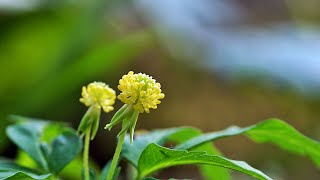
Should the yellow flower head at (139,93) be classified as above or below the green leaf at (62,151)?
above

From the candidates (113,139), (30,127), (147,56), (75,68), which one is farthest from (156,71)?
(30,127)

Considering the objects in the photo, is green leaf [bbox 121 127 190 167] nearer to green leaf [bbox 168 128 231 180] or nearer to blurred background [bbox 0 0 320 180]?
green leaf [bbox 168 128 231 180]

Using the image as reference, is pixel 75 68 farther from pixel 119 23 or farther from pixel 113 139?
pixel 119 23

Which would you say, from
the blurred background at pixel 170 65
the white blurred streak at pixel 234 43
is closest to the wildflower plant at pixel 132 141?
the blurred background at pixel 170 65

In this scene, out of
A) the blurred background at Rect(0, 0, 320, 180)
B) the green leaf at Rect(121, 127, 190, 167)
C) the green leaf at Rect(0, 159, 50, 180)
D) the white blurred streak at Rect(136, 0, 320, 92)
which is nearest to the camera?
the green leaf at Rect(0, 159, 50, 180)

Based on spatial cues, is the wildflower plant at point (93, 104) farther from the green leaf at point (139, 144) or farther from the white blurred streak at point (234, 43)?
the white blurred streak at point (234, 43)

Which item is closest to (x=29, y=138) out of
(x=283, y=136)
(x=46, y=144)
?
(x=46, y=144)

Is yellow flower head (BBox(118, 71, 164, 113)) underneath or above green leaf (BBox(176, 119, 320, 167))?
above

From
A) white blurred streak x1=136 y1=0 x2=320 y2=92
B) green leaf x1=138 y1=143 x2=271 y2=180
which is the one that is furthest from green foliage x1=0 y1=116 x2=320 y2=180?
white blurred streak x1=136 y1=0 x2=320 y2=92
